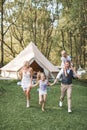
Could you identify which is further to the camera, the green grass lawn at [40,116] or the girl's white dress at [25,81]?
the girl's white dress at [25,81]

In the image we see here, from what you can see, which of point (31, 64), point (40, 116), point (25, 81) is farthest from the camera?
point (31, 64)

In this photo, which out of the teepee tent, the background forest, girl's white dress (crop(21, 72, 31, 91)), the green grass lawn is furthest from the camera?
the background forest

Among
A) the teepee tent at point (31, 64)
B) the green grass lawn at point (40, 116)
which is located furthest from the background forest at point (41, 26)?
the green grass lawn at point (40, 116)

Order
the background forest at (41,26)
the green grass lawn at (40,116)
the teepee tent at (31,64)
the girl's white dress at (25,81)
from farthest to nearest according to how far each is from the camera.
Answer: the background forest at (41,26)
the teepee tent at (31,64)
the girl's white dress at (25,81)
the green grass lawn at (40,116)

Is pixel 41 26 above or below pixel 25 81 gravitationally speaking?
above

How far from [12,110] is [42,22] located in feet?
163

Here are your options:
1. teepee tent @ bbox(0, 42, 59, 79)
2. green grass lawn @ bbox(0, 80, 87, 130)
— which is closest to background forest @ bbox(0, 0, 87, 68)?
teepee tent @ bbox(0, 42, 59, 79)

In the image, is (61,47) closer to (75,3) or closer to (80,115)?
(75,3)

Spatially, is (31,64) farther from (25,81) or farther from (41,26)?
(41,26)

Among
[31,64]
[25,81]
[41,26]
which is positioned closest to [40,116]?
[25,81]

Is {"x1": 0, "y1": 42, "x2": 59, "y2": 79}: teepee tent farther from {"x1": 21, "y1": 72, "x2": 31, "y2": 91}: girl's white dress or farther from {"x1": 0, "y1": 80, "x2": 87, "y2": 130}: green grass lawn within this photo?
{"x1": 21, "y1": 72, "x2": 31, "y2": 91}: girl's white dress

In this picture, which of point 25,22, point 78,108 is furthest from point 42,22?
point 78,108

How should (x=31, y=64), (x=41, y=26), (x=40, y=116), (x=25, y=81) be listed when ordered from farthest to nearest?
(x=41, y=26) → (x=31, y=64) → (x=25, y=81) → (x=40, y=116)

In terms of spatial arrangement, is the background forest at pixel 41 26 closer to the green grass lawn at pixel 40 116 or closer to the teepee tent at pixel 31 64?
the teepee tent at pixel 31 64
